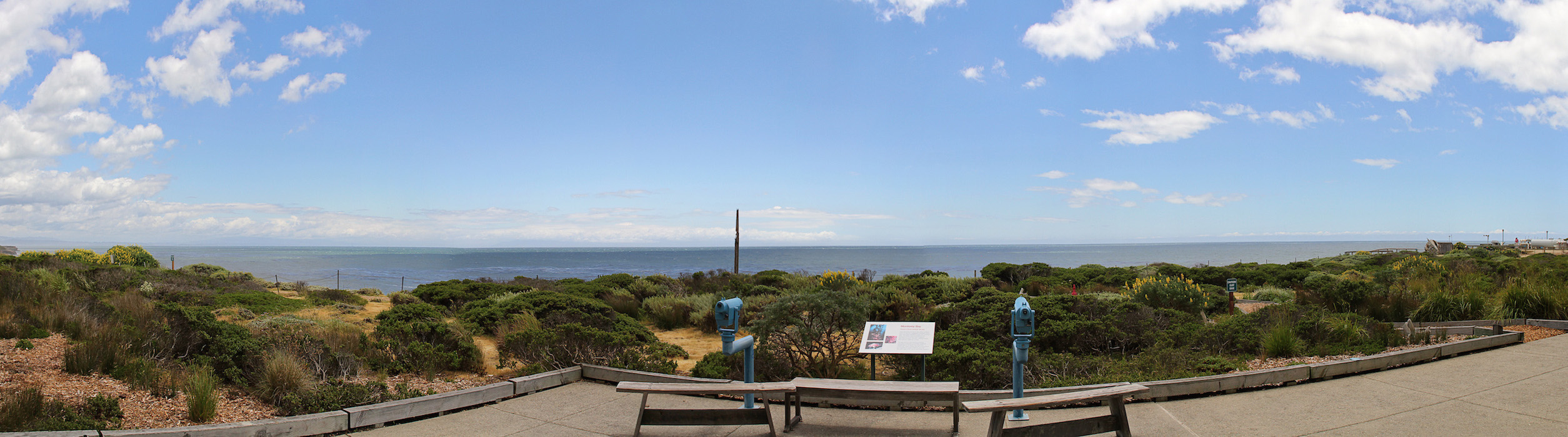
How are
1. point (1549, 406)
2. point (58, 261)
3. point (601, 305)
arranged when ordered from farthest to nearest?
point (58, 261)
point (601, 305)
point (1549, 406)

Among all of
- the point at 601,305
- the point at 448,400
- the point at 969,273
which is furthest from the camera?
the point at 969,273

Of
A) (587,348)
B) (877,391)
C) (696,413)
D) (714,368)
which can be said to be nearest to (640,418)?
(696,413)

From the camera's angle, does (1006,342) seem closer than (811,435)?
No

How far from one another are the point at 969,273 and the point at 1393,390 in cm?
5158

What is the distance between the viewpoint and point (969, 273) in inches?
2238

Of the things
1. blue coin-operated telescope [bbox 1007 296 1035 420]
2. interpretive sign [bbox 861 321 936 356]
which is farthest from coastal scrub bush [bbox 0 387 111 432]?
blue coin-operated telescope [bbox 1007 296 1035 420]

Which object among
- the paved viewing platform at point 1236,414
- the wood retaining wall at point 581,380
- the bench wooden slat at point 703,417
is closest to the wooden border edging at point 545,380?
the wood retaining wall at point 581,380

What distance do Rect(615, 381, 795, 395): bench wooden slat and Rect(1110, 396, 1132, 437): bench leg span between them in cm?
215

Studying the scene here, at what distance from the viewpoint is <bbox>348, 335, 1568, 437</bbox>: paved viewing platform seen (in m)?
5.12

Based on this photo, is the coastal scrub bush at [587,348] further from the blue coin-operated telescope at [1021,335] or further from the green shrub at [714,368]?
the blue coin-operated telescope at [1021,335]

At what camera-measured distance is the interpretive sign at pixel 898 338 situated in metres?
6.09

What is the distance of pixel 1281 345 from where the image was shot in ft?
25.5

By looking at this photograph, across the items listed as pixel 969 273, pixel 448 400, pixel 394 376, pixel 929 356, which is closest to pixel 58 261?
pixel 394 376

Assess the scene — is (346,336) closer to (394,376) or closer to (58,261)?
(394,376)
